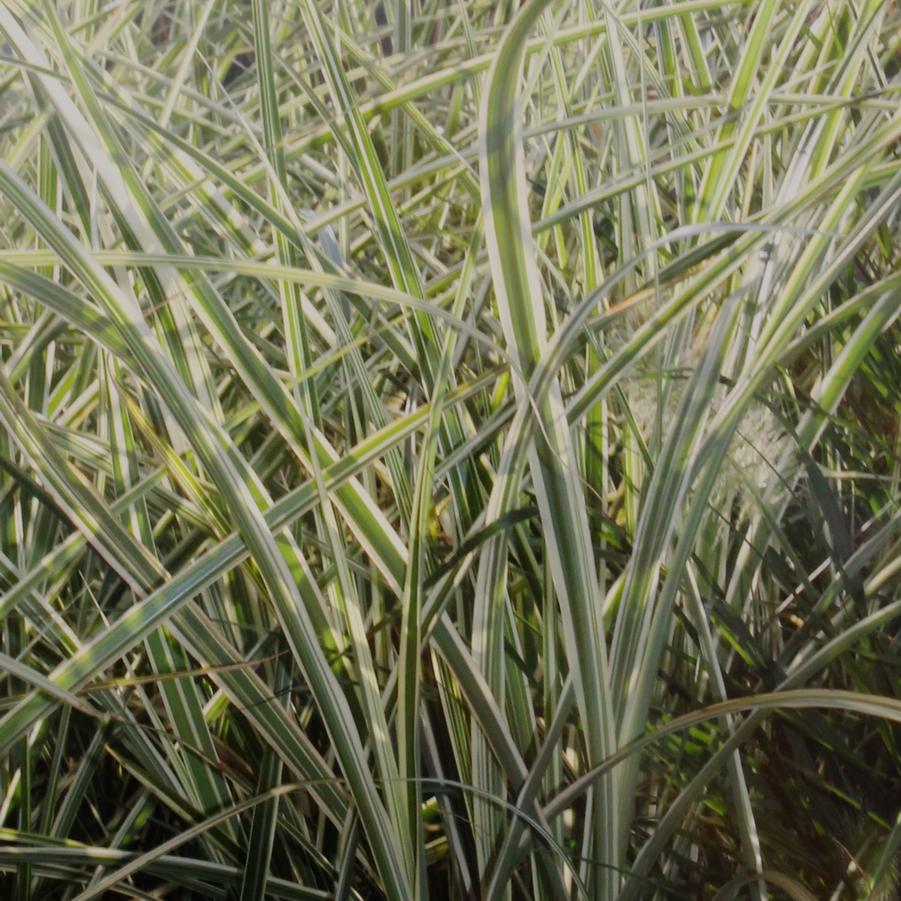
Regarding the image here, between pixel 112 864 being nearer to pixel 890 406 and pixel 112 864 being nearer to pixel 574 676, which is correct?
pixel 574 676

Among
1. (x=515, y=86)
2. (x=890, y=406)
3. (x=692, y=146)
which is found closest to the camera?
(x=515, y=86)

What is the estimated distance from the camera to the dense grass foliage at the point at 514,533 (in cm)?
41

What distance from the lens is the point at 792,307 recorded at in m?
0.43

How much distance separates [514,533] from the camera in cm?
51

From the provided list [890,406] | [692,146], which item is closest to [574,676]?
[890,406]

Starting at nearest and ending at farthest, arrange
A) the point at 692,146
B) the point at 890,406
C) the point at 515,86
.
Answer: the point at 515,86
the point at 890,406
the point at 692,146

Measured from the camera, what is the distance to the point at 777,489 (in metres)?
0.45

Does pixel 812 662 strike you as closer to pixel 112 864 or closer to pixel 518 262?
pixel 518 262

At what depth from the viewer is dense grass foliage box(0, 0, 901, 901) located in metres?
0.41

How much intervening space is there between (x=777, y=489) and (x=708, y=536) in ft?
0.12

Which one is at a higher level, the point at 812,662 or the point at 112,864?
the point at 812,662

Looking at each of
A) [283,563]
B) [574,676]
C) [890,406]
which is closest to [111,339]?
[283,563]

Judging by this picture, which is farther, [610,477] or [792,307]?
[610,477]

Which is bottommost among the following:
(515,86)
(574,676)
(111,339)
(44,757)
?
(44,757)
